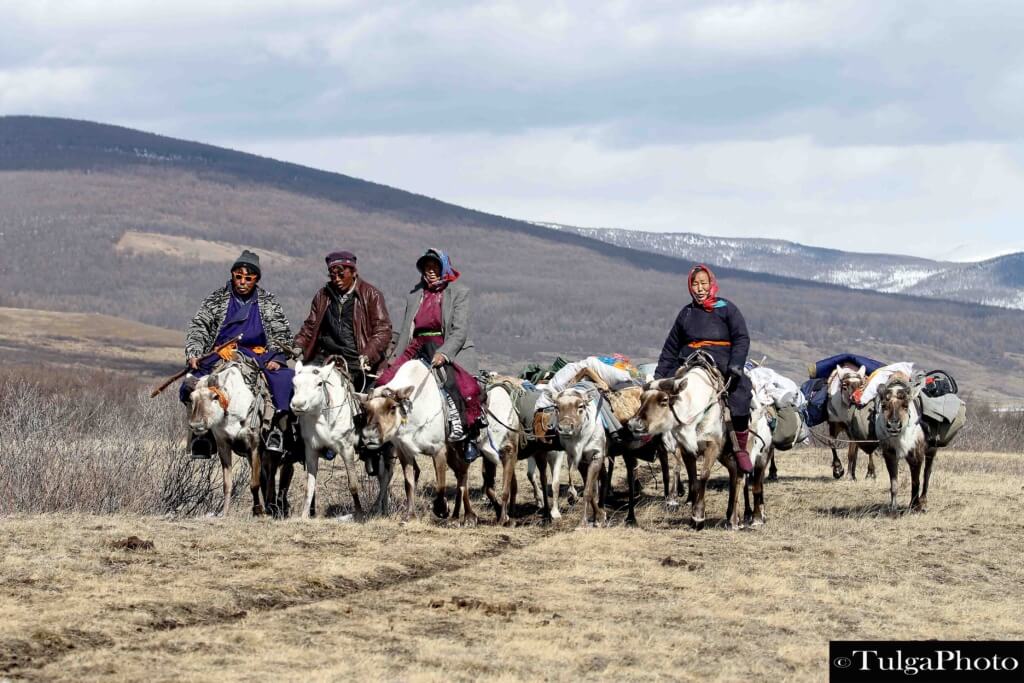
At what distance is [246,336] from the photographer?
18766mm

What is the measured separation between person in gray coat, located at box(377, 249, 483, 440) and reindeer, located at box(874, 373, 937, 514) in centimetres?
510

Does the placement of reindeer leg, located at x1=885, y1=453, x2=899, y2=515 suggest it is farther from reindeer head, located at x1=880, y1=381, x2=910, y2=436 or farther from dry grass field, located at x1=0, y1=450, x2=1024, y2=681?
dry grass field, located at x1=0, y1=450, x2=1024, y2=681

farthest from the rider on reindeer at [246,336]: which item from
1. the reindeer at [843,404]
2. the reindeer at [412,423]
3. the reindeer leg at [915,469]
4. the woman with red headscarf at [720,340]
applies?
the reindeer at [843,404]

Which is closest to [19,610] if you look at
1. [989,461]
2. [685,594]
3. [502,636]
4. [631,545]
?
[502,636]

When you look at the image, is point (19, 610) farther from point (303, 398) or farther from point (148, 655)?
point (303, 398)

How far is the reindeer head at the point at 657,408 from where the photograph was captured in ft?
58.9

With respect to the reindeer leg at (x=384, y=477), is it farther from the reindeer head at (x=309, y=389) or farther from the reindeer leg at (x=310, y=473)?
the reindeer head at (x=309, y=389)

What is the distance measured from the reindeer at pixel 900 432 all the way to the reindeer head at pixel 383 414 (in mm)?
6117

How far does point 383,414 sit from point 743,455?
4195 millimetres

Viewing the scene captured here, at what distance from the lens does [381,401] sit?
57.1ft

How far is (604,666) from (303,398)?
7.24 m

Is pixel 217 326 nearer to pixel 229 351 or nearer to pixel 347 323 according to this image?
pixel 229 351

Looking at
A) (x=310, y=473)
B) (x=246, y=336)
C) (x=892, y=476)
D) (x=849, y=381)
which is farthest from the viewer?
(x=849, y=381)

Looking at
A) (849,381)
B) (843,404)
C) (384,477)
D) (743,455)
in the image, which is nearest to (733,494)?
(743,455)
